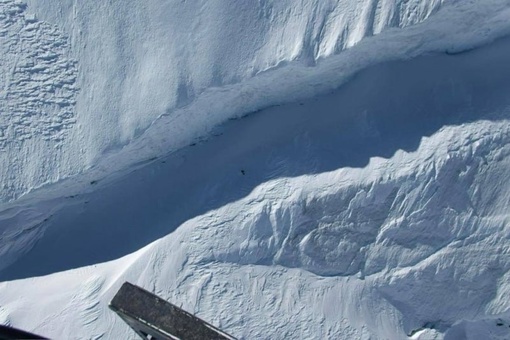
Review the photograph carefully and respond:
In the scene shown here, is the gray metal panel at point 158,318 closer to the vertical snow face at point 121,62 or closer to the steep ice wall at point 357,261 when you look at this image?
the steep ice wall at point 357,261

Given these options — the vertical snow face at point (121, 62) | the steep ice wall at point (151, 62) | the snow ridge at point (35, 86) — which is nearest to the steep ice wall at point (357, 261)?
the steep ice wall at point (151, 62)

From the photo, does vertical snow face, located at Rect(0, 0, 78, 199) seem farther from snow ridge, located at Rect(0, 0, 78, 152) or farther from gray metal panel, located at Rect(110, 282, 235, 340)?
gray metal panel, located at Rect(110, 282, 235, 340)

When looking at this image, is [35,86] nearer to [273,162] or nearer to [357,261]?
[273,162]

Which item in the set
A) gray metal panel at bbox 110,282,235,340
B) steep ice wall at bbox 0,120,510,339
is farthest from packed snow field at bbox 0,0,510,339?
gray metal panel at bbox 110,282,235,340

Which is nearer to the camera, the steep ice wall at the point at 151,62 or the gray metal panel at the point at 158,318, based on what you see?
the gray metal panel at the point at 158,318

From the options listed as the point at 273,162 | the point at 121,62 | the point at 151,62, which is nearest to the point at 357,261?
the point at 273,162

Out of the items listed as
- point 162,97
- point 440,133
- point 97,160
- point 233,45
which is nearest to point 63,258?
point 97,160
